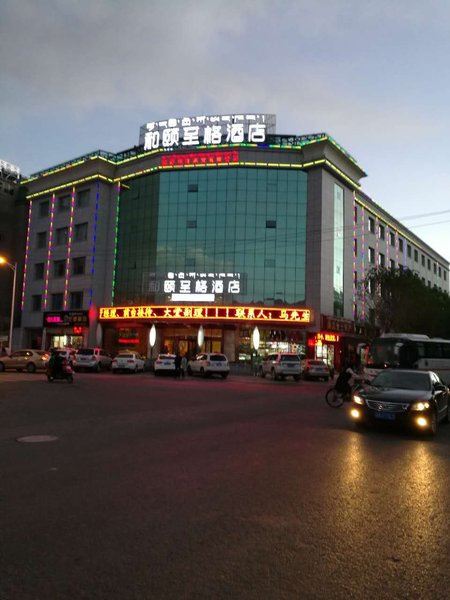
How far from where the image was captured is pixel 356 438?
10.4 m

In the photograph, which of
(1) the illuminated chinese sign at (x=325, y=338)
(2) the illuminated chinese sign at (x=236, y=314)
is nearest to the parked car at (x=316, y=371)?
(2) the illuminated chinese sign at (x=236, y=314)

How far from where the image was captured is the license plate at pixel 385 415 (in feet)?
36.1

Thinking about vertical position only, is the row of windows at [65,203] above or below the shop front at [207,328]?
above

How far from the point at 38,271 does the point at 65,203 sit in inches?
333

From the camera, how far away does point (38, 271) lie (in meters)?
57.7

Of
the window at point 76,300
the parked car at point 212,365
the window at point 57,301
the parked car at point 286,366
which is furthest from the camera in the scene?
the window at point 57,301

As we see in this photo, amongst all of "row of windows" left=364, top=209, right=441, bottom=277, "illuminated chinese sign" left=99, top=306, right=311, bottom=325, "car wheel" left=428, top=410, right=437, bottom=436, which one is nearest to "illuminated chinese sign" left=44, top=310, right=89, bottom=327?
"illuminated chinese sign" left=99, top=306, right=311, bottom=325

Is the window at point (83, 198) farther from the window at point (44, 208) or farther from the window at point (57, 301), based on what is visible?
the window at point (57, 301)

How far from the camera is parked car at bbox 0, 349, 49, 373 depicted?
106ft

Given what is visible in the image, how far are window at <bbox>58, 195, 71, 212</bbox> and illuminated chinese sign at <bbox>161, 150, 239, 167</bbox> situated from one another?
13619 mm

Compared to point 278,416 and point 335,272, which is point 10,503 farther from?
point 335,272

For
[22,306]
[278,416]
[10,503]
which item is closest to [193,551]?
[10,503]

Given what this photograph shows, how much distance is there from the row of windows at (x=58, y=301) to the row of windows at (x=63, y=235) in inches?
230

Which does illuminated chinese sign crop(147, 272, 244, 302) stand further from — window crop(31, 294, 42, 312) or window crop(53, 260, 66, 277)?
window crop(31, 294, 42, 312)
